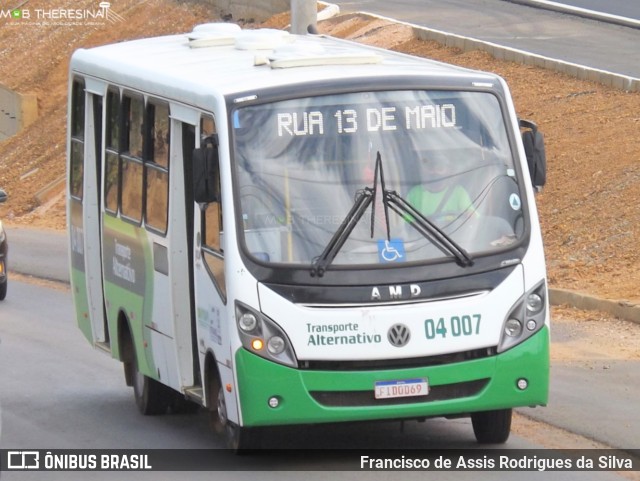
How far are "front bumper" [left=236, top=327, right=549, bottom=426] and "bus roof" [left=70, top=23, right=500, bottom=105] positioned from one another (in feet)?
5.95

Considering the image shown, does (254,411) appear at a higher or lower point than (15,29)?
higher

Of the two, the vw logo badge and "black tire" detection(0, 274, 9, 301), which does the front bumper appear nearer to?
the vw logo badge

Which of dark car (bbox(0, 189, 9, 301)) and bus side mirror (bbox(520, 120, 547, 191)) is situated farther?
dark car (bbox(0, 189, 9, 301))

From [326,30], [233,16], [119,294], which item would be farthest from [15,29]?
[119,294]

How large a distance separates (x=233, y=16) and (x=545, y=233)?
18.9 metres

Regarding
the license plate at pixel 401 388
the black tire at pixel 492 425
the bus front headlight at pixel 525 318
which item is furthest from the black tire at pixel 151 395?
the bus front headlight at pixel 525 318

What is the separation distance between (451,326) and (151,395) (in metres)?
3.51

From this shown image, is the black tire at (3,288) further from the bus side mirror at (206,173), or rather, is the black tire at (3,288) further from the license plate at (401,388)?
the license plate at (401,388)

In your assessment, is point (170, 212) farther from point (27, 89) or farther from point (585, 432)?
point (27, 89)

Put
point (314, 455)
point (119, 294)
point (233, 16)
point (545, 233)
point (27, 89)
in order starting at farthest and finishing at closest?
point (27, 89) < point (233, 16) < point (545, 233) < point (119, 294) < point (314, 455)

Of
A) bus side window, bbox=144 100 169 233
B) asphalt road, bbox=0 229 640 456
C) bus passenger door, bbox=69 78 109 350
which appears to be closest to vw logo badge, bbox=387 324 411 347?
asphalt road, bbox=0 229 640 456

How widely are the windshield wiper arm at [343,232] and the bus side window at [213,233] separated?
0.63m

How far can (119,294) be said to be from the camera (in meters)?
12.6

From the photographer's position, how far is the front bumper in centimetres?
969
